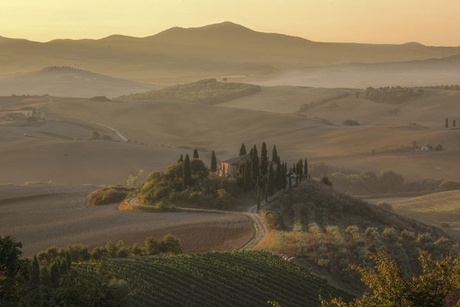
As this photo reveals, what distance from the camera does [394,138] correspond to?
13288 centimetres

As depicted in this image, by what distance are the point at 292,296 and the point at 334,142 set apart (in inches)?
3854

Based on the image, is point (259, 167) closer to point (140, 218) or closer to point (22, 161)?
point (140, 218)

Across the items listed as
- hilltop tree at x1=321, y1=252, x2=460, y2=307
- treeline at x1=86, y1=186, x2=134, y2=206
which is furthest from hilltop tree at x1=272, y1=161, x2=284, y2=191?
hilltop tree at x1=321, y1=252, x2=460, y2=307

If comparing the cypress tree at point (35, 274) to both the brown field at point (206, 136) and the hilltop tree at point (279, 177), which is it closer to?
the hilltop tree at point (279, 177)

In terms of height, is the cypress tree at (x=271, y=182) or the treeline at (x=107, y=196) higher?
the cypress tree at (x=271, y=182)

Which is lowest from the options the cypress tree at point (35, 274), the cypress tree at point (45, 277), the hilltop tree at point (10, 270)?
the cypress tree at point (45, 277)

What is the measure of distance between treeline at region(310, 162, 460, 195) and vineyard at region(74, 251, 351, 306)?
55395 millimetres

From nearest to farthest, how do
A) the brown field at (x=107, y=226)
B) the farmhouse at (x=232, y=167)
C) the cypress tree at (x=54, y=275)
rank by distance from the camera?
the cypress tree at (x=54, y=275) < the brown field at (x=107, y=226) < the farmhouse at (x=232, y=167)

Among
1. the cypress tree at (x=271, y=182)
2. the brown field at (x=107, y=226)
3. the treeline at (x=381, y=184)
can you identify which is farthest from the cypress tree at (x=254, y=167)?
the treeline at (x=381, y=184)

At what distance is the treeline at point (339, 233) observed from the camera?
149ft

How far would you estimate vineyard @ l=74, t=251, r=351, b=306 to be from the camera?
34.6m

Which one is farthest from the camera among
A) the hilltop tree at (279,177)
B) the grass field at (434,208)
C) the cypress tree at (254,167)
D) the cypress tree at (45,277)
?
the grass field at (434,208)

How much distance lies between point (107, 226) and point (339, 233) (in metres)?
14.8

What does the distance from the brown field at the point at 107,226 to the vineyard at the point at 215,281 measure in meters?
7.90
